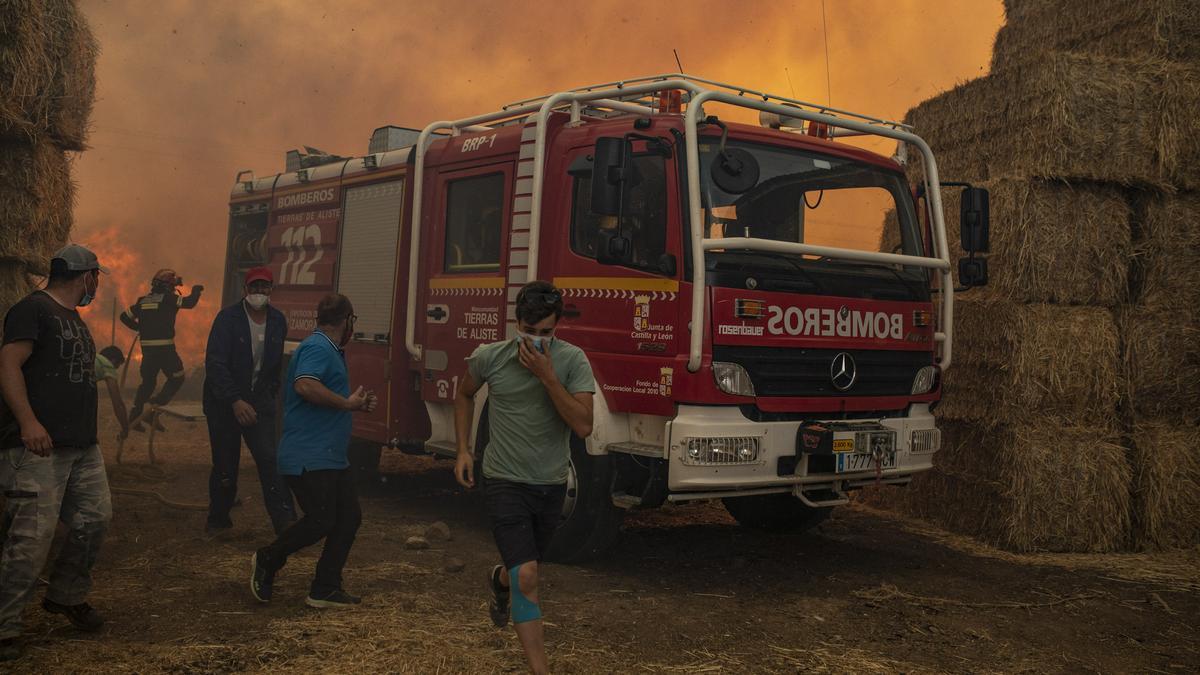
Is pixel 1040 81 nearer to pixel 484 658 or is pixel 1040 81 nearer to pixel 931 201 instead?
pixel 931 201

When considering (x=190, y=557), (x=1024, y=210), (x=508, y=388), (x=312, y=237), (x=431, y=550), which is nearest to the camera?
(x=508, y=388)

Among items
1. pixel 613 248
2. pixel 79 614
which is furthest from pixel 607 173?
pixel 79 614

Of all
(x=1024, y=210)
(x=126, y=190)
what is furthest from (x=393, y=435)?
(x=126, y=190)

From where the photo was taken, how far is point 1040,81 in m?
8.41

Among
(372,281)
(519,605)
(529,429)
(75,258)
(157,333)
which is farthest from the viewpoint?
(157,333)

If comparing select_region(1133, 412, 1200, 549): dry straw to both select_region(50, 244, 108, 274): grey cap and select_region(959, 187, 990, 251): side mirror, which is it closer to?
select_region(959, 187, 990, 251): side mirror

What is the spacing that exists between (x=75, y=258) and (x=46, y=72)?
76.5 inches

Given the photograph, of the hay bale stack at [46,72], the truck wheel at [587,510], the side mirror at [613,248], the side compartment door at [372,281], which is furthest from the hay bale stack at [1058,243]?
the hay bale stack at [46,72]

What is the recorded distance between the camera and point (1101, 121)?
27.8 feet

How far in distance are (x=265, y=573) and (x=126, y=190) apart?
1890 centimetres

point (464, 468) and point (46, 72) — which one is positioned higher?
point (46, 72)

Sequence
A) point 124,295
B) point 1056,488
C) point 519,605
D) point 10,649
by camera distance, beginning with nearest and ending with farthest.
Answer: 1. point 519,605
2. point 10,649
3. point 1056,488
4. point 124,295

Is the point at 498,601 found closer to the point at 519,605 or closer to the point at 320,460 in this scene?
the point at 519,605

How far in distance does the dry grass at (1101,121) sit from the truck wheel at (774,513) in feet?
9.63
